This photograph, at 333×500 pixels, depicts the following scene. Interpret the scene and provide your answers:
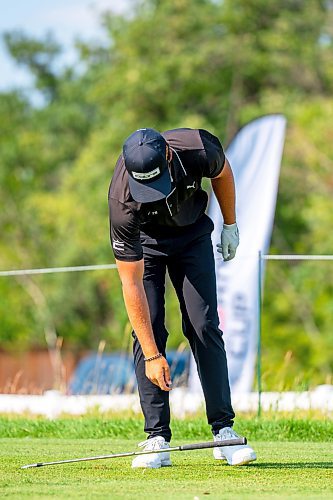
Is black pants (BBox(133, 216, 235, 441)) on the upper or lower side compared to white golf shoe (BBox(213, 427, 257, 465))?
upper

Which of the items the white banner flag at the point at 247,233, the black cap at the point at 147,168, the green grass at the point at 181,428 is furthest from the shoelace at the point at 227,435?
the white banner flag at the point at 247,233

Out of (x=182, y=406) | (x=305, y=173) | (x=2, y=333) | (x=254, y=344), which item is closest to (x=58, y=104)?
(x=2, y=333)

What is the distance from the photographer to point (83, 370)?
2352 centimetres

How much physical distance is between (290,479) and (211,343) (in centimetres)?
93

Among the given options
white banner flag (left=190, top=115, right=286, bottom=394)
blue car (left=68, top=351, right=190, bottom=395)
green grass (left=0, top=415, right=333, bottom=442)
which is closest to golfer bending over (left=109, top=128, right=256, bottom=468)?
green grass (left=0, top=415, right=333, bottom=442)

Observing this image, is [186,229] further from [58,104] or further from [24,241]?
[58,104]

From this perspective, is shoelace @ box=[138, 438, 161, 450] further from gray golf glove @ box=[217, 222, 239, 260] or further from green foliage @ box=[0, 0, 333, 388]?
green foliage @ box=[0, 0, 333, 388]

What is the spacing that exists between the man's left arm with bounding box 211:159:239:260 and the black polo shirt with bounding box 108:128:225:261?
101 mm

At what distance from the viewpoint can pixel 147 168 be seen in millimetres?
5121

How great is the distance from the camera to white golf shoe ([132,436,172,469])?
5.59 meters

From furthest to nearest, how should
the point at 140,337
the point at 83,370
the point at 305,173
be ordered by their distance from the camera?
the point at 305,173, the point at 83,370, the point at 140,337

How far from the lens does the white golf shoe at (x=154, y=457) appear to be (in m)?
5.59

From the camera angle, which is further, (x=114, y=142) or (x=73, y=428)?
(x=114, y=142)

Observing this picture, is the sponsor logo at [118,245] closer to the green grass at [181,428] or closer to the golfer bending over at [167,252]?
the golfer bending over at [167,252]
